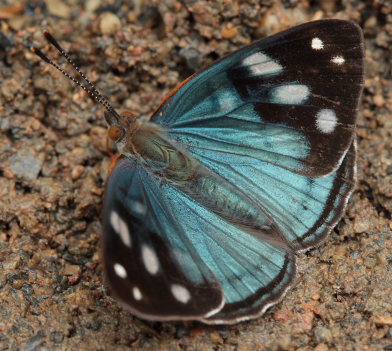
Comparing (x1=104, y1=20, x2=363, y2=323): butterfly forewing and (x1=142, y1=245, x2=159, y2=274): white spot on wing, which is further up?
(x1=142, y1=245, x2=159, y2=274): white spot on wing

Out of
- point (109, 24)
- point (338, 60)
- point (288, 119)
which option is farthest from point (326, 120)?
point (109, 24)

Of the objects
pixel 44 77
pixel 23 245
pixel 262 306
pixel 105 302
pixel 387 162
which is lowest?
pixel 387 162

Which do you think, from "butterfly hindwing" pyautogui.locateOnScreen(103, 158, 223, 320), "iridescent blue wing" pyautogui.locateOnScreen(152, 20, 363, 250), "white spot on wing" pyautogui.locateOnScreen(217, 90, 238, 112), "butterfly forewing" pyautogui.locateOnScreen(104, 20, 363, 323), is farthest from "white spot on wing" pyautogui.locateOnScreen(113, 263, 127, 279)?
"white spot on wing" pyautogui.locateOnScreen(217, 90, 238, 112)

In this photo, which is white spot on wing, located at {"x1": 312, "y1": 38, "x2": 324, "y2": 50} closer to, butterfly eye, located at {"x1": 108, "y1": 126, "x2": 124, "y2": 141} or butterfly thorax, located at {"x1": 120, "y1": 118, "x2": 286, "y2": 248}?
butterfly thorax, located at {"x1": 120, "y1": 118, "x2": 286, "y2": 248}

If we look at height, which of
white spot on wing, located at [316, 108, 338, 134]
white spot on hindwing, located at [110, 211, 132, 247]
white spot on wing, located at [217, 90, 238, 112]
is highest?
white spot on hindwing, located at [110, 211, 132, 247]

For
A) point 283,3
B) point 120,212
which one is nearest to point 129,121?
point 120,212

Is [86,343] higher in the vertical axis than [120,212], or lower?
A: lower

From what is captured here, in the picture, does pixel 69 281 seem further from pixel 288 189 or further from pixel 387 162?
pixel 387 162
